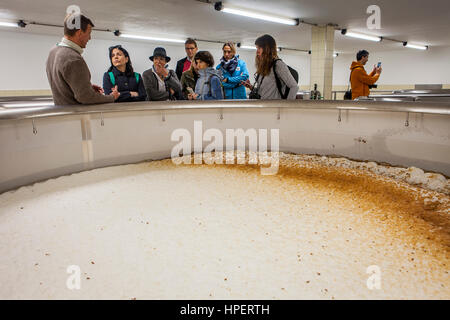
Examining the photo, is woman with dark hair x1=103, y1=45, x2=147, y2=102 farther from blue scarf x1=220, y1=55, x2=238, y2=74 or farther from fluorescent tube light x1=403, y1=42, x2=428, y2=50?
fluorescent tube light x1=403, y1=42, x2=428, y2=50

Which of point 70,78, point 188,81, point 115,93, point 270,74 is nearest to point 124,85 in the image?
point 115,93

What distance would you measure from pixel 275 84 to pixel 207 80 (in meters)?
0.86

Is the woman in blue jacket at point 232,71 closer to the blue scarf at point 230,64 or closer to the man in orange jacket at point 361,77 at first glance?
the blue scarf at point 230,64

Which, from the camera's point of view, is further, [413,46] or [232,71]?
[413,46]

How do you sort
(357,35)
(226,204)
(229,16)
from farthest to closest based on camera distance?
1. (357,35)
2. (229,16)
3. (226,204)

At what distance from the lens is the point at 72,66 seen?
9.09 ft

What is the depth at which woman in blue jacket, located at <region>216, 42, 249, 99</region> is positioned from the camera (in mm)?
3988

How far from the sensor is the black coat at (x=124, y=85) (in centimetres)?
348

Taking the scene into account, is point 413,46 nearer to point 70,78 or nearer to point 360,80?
point 360,80

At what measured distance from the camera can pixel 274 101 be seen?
12.3 ft

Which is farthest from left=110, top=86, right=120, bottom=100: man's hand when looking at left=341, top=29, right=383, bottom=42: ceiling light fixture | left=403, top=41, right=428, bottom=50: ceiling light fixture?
left=403, top=41, right=428, bottom=50: ceiling light fixture

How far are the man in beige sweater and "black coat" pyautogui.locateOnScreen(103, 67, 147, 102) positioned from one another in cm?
47

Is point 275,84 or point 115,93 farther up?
point 275,84
